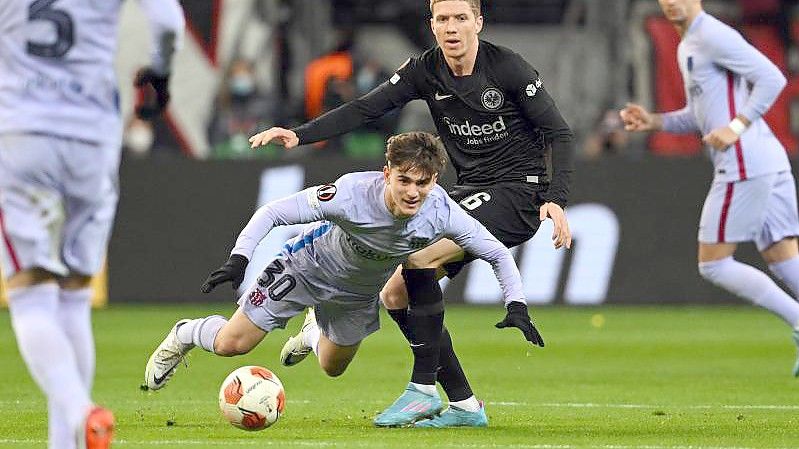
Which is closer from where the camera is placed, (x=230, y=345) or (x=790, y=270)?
(x=230, y=345)

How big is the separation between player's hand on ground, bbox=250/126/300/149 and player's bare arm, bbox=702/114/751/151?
9.31ft

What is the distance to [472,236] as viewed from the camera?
7.39m

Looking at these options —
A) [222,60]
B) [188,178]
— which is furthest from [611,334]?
[222,60]

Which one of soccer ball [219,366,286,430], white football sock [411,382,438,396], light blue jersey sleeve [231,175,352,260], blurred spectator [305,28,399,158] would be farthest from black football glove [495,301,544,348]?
blurred spectator [305,28,399,158]

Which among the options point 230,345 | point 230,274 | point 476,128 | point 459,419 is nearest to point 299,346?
point 230,345

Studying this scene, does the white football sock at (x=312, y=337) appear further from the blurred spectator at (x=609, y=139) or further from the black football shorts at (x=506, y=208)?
the blurred spectator at (x=609, y=139)

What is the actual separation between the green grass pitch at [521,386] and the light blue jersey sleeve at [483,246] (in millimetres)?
704

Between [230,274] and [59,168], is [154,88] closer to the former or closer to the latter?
[59,168]

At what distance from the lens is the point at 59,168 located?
5.61m

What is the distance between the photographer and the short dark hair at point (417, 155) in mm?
7086

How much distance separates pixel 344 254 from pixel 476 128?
1099 mm

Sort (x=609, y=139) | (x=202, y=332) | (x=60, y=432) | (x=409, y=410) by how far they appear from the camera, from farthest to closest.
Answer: (x=609, y=139) → (x=202, y=332) → (x=409, y=410) → (x=60, y=432)

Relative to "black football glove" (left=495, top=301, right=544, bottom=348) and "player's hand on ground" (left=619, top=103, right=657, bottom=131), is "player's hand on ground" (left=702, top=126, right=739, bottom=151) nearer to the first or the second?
"player's hand on ground" (left=619, top=103, right=657, bottom=131)

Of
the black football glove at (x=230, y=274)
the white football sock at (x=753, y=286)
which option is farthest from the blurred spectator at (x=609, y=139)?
the black football glove at (x=230, y=274)
